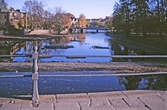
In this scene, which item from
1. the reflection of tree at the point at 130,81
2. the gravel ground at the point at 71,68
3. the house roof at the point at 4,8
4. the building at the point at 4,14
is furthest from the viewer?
the house roof at the point at 4,8

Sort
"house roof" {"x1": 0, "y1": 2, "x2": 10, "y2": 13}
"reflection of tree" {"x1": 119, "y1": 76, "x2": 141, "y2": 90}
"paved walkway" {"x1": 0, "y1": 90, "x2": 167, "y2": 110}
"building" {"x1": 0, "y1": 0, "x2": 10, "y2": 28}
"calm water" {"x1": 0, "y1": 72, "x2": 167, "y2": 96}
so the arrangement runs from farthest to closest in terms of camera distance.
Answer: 1. "house roof" {"x1": 0, "y1": 2, "x2": 10, "y2": 13}
2. "building" {"x1": 0, "y1": 0, "x2": 10, "y2": 28}
3. "reflection of tree" {"x1": 119, "y1": 76, "x2": 141, "y2": 90}
4. "calm water" {"x1": 0, "y1": 72, "x2": 167, "y2": 96}
5. "paved walkway" {"x1": 0, "y1": 90, "x2": 167, "y2": 110}

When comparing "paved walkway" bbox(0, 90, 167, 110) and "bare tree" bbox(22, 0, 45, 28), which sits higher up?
"bare tree" bbox(22, 0, 45, 28)

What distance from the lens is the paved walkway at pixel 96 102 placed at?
454 centimetres

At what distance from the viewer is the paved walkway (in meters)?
4.54

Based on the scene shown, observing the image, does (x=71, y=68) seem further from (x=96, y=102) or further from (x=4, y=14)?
(x=4, y=14)

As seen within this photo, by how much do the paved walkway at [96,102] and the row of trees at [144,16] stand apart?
3894 cm

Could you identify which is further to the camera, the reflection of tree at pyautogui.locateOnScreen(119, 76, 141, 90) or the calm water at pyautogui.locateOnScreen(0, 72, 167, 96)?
the reflection of tree at pyautogui.locateOnScreen(119, 76, 141, 90)

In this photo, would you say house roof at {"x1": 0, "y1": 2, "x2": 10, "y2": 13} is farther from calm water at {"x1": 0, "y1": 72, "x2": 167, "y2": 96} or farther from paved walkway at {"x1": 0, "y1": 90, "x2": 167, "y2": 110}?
paved walkway at {"x1": 0, "y1": 90, "x2": 167, "y2": 110}

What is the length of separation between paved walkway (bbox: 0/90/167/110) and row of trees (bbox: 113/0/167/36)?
38937mm

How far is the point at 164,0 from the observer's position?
42.5 m

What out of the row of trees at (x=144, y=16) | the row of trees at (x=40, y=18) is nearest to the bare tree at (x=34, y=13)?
the row of trees at (x=40, y=18)

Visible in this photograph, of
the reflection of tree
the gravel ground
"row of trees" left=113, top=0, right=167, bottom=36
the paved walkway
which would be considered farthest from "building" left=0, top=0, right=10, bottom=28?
the paved walkway

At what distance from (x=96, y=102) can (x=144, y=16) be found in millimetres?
48035

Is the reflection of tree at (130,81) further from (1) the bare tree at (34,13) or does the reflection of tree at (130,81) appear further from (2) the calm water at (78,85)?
(1) the bare tree at (34,13)
